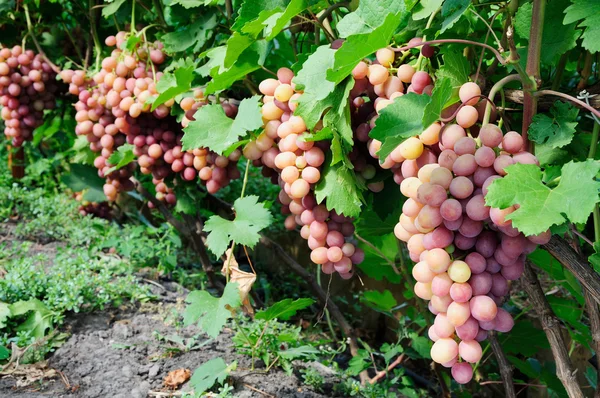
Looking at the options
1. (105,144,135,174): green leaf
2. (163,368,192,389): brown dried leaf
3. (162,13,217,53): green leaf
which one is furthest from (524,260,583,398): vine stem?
(105,144,135,174): green leaf

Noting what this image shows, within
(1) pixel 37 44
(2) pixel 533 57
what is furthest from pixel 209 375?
(1) pixel 37 44

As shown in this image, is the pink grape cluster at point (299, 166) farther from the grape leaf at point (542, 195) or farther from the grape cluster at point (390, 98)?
the grape leaf at point (542, 195)

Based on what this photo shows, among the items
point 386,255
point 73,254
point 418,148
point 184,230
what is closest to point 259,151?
point 418,148

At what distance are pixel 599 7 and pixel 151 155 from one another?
1.19 metres

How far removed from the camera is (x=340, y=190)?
3.59ft

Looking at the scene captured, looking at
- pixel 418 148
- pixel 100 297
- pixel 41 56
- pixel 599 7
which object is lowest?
pixel 100 297

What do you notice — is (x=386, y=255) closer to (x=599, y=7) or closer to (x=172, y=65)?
(x=172, y=65)

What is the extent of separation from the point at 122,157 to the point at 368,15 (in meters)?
1.04

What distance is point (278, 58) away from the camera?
1.63 metres

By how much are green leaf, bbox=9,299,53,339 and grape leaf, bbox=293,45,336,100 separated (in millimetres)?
1106

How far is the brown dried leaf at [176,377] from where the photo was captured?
1.47 meters

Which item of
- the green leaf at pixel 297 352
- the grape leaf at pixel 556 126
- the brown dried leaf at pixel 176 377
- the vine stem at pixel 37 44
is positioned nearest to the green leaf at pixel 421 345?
the green leaf at pixel 297 352

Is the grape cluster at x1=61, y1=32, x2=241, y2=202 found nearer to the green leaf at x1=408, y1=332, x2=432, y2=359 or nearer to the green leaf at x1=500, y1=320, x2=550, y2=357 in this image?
the green leaf at x1=408, y1=332, x2=432, y2=359

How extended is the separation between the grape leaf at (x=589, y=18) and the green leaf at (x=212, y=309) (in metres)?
0.83
